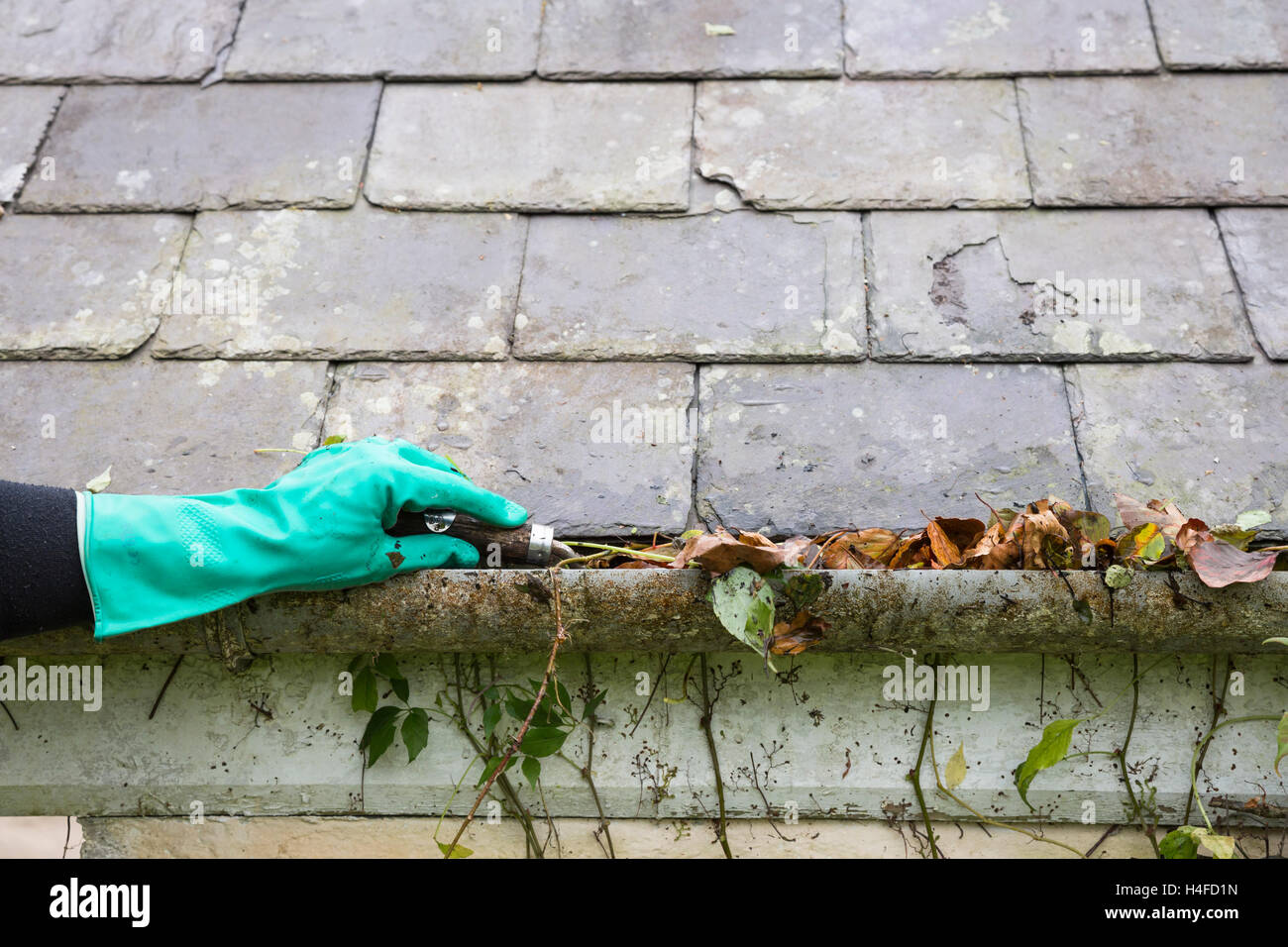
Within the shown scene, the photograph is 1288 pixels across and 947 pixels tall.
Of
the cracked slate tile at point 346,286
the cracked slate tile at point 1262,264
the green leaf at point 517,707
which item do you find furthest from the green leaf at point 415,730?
the cracked slate tile at point 1262,264

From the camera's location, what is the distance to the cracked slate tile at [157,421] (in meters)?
1.97

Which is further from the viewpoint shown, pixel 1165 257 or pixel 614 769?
pixel 1165 257

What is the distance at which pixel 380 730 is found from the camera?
6.46ft

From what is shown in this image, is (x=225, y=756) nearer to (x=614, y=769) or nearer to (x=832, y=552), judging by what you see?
(x=614, y=769)

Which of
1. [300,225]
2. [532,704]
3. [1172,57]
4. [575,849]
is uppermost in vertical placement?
[1172,57]

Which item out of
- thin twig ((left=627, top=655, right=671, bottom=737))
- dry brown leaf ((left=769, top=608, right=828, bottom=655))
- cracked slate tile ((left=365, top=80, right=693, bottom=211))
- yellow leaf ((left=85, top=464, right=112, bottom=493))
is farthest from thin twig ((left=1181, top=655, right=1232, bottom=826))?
yellow leaf ((left=85, top=464, right=112, bottom=493))

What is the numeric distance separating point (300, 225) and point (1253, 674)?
199cm

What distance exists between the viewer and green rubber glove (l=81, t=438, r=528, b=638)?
5.56 feet

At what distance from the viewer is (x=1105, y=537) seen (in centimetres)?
177

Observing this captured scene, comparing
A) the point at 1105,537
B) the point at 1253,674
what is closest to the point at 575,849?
the point at 1105,537

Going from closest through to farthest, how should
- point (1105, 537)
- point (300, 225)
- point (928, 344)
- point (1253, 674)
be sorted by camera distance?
point (1105, 537) → point (1253, 674) → point (928, 344) → point (300, 225)

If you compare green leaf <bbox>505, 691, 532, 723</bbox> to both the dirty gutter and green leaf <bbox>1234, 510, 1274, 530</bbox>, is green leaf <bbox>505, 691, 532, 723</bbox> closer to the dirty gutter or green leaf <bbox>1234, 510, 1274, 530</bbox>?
the dirty gutter

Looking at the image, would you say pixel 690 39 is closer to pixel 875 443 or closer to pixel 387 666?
pixel 875 443

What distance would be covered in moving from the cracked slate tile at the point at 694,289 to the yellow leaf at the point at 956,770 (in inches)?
29.2
